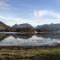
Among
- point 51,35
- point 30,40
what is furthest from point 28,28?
point 51,35

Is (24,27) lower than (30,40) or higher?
higher

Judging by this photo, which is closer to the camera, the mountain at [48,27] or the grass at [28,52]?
the grass at [28,52]

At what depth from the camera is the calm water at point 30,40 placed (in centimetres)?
196

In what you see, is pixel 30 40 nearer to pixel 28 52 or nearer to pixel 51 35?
pixel 28 52

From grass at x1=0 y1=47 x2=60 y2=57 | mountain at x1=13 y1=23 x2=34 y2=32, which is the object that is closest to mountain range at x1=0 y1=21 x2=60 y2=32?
mountain at x1=13 y1=23 x2=34 y2=32

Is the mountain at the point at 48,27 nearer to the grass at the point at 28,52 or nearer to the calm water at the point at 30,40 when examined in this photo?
the calm water at the point at 30,40

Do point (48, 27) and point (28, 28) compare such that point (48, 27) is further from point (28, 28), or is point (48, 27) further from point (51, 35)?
point (28, 28)

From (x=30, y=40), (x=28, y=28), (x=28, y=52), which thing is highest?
(x=28, y=28)

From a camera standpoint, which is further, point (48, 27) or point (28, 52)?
point (48, 27)

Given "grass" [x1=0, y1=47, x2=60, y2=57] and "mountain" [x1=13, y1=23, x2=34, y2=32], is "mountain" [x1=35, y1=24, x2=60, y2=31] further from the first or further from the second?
"grass" [x1=0, y1=47, x2=60, y2=57]

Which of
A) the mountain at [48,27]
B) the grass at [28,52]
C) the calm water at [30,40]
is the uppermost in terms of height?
the mountain at [48,27]

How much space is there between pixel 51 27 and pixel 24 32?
350 mm

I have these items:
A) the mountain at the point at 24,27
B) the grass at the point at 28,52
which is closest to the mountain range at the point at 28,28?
the mountain at the point at 24,27

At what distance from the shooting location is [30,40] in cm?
198
